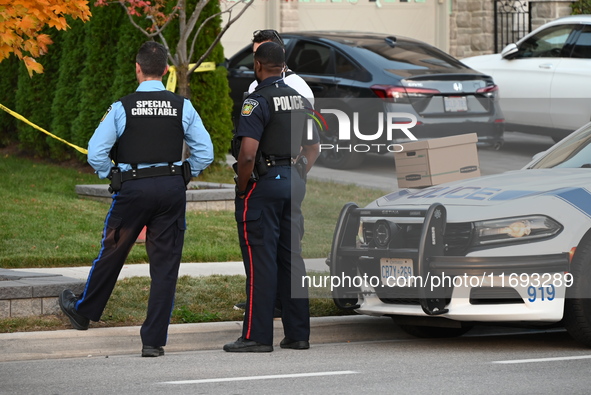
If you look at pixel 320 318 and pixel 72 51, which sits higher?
pixel 72 51

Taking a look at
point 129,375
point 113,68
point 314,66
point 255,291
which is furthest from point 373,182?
point 129,375

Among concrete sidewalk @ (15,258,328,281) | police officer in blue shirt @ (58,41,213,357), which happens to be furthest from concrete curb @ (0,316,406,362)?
concrete sidewalk @ (15,258,328,281)

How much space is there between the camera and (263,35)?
8172mm

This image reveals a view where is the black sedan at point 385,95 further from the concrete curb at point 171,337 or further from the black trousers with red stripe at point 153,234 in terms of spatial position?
the black trousers with red stripe at point 153,234

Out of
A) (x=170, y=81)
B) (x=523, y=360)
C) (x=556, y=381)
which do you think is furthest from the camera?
(x=170, y=81)

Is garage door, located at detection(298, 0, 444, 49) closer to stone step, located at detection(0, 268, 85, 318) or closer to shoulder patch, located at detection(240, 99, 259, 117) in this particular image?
stone step, located at detection(0, 268, 85, 318)

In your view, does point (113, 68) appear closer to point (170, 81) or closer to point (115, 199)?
point (170, 81)

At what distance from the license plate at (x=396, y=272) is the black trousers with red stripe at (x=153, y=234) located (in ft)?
4.37

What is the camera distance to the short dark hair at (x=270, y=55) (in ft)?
24.6

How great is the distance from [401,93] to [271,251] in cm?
641

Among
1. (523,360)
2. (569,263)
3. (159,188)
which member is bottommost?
(523,360)

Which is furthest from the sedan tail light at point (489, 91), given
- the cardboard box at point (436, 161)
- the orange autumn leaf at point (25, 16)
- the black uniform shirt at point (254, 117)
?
the black uniform shirt at point (254, 117)

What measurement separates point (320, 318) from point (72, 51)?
329 inches

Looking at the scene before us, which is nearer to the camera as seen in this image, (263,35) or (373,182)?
(263,35)
